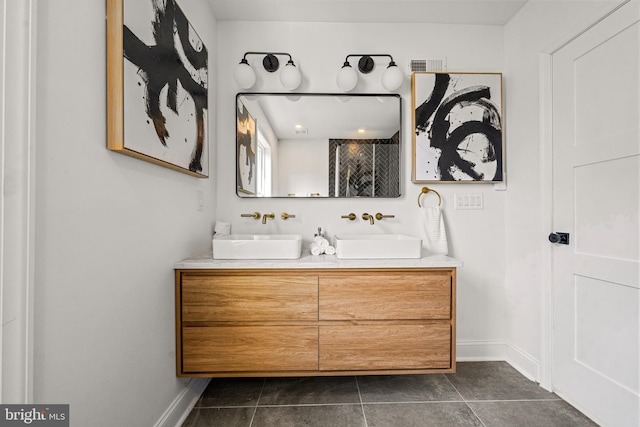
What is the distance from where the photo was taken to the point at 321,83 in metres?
2.15

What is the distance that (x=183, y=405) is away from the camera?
1.58 metres

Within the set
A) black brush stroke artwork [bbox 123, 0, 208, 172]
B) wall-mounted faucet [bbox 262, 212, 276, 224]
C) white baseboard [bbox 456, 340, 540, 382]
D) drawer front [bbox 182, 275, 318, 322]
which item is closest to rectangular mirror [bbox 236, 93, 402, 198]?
wall-mounted faucet [bbox 262, 212, 276, 224]

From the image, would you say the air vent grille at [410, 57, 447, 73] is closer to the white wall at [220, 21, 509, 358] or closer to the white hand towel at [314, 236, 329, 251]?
the white wall at [220, 21, 509, 358]

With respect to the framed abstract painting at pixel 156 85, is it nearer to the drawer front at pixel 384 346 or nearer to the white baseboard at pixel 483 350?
the drawer front at pixel 384 346

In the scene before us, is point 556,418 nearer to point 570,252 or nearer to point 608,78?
point 570,252

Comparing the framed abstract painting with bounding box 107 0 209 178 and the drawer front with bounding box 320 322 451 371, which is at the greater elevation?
the framed abstract painting with bounding box 107 0 209 178

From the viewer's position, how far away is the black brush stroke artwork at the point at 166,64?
1162mm

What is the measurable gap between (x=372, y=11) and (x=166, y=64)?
141 centimetres

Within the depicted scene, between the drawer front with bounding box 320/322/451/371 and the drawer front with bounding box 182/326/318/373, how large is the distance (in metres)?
0.09

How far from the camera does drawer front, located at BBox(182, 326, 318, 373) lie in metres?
1.56

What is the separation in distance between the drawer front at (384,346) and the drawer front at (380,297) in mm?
63

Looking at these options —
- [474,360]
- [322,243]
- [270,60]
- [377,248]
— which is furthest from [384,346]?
[270,60]

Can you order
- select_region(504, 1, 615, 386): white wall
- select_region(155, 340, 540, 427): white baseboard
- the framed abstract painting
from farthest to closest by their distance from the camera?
select_region(504, 1, 615, 386): white wall → select_region(155, 340, 540, 427): white baseboard → the framed abstract painting

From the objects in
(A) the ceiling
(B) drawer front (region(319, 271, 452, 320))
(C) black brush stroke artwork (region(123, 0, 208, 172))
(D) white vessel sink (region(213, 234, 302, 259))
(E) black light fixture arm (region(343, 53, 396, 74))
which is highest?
(A) the ceiling
